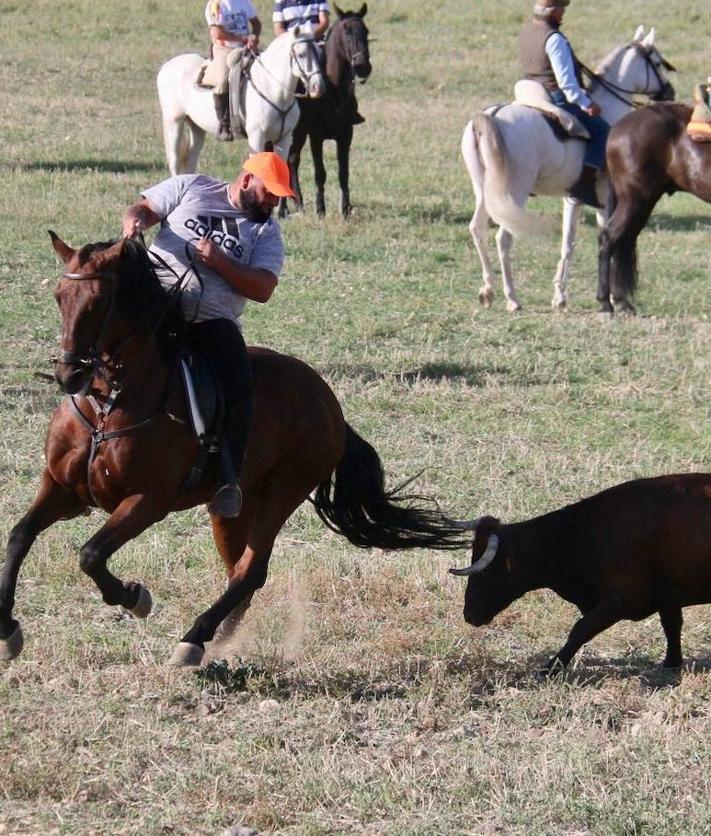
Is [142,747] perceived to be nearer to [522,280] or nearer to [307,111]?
[522,280]

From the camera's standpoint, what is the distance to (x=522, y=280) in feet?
50.8

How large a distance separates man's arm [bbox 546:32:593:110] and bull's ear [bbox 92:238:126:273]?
9419mm

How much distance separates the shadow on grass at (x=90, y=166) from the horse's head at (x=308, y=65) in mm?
3960

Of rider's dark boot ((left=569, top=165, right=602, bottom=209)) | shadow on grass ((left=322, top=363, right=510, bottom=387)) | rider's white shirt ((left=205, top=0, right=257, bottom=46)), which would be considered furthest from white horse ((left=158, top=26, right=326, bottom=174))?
shadow on grass ((left=322, top=363, right=510, bottom=387))

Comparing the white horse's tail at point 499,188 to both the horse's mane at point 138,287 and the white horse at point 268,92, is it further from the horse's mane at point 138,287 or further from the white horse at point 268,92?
the horse's mane at point 138,287

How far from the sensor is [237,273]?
20.3 ft

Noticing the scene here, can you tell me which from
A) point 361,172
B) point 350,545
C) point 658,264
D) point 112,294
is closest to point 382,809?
point 112,294

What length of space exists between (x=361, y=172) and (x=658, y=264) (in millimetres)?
5832

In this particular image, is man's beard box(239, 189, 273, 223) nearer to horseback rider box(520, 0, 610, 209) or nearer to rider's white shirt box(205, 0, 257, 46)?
horseback rider box(520, 0, 610, 209)

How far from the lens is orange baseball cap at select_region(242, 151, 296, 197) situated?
6.18 meters

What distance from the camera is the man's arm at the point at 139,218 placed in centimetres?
597

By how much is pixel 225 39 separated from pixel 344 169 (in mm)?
2037

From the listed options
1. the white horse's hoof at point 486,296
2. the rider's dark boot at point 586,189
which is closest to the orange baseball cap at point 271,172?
the white horse's hoof at point 486,296

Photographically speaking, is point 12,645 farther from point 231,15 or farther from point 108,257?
point 231,15
